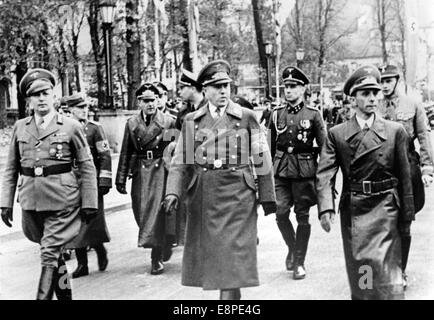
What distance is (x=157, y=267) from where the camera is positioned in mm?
8117

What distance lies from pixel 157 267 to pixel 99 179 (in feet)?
3.72

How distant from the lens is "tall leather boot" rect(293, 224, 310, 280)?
743 centimetres

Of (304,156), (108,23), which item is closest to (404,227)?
(304,156)

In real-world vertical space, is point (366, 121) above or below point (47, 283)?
above

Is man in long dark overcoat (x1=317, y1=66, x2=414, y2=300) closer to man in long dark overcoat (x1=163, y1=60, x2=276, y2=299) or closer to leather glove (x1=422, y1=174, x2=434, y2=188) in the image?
man in long dark overcoat (x1=163, y1=60, x2=276, y2=299)

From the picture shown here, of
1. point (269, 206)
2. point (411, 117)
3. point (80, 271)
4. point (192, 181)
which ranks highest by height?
point (411, 117)

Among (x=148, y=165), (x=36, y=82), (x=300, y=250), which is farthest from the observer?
(x=148, y=165)

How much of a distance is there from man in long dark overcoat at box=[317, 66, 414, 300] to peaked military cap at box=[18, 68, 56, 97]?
2.40 m

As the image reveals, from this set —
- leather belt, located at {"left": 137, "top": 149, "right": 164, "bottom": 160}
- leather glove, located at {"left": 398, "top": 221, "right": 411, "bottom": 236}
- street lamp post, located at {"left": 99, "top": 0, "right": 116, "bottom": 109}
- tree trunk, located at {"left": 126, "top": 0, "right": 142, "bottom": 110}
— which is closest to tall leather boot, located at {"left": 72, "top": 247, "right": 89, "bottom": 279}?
leather belt, located at {"left": 137, "top": 149, "right": 164, "bottom": 160}

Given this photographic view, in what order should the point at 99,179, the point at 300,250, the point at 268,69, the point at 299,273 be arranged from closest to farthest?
the point at 299,273 < the point at 300,250 < the point at 99,179 < the point at 268,69

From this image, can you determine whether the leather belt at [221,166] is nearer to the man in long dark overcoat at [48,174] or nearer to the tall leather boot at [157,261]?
the man in long dark overcoat at [48,174]

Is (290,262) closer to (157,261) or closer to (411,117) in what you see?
(157,261)

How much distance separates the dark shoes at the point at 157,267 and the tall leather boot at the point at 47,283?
7.03ft

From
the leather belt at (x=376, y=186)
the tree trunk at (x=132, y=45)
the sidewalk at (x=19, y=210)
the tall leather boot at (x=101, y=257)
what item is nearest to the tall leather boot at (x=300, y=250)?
the leather belt at (x=376, y=186)
